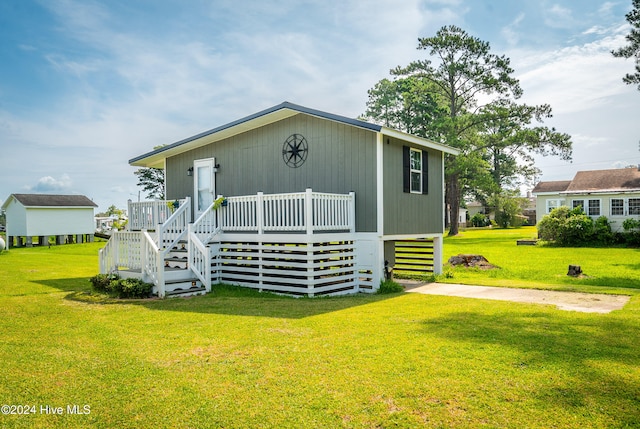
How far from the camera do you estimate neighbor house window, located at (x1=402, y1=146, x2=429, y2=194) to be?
39.6 feet

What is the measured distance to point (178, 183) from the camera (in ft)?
49.1

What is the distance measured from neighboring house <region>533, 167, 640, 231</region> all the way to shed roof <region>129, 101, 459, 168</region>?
18.5 m

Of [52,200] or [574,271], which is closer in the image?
[574,271]

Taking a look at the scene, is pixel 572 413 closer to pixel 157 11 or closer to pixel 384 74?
pixel 157 11

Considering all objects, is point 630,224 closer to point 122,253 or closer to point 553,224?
point 553,224

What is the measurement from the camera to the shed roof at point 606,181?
27.6 m

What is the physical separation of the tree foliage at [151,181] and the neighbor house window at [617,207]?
33127 mm

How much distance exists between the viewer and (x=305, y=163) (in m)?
12.0

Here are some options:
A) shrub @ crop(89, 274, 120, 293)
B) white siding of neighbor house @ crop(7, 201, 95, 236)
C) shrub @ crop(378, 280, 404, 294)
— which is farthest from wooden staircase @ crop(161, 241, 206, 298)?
white siding of neighbor house @ crop(7, 201, 95, 236)

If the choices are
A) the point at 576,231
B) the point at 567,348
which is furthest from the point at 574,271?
the point at 576,231

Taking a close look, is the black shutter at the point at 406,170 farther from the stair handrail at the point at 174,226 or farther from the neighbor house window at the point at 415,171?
the stair handrail at the point at 174,226

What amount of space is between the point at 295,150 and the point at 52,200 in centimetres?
2894

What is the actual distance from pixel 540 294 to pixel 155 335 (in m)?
7.98

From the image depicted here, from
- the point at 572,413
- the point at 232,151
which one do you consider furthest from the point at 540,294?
the point at 232,151
